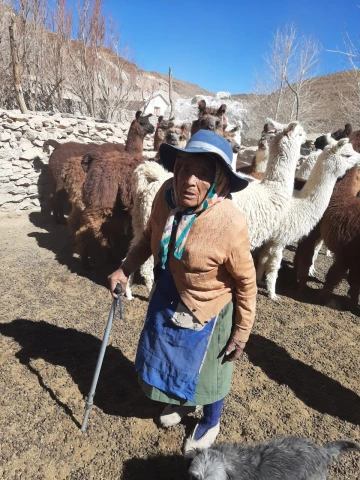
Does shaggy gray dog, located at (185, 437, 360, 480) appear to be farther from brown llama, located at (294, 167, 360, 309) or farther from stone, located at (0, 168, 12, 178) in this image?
stone, located at (0, 168, 12, 178)

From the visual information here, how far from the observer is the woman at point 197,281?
54.2 inches

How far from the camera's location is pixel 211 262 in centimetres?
144

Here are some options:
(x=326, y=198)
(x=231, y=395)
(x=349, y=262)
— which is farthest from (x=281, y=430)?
(x=326, y=198)

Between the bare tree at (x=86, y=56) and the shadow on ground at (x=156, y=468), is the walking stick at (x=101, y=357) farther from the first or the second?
the bare tree at (x=86, y=56)

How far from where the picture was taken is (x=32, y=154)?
22.3ft

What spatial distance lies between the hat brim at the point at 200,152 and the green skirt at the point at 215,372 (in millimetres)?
623

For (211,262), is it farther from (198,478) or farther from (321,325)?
(321,325)

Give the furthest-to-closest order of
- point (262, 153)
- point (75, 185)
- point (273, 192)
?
point (262, 153) < point (75, 185) < point (273, 192)

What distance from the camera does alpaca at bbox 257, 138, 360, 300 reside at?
12.1 feet

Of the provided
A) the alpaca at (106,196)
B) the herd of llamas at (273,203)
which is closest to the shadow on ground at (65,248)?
the herd of llamas at (273,203)

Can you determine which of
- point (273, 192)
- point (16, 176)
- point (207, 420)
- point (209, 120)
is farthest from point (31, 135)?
point (207, 420)

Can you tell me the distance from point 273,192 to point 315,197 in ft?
1.76

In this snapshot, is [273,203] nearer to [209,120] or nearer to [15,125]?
[209,120]

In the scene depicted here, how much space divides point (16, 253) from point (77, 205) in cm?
126
